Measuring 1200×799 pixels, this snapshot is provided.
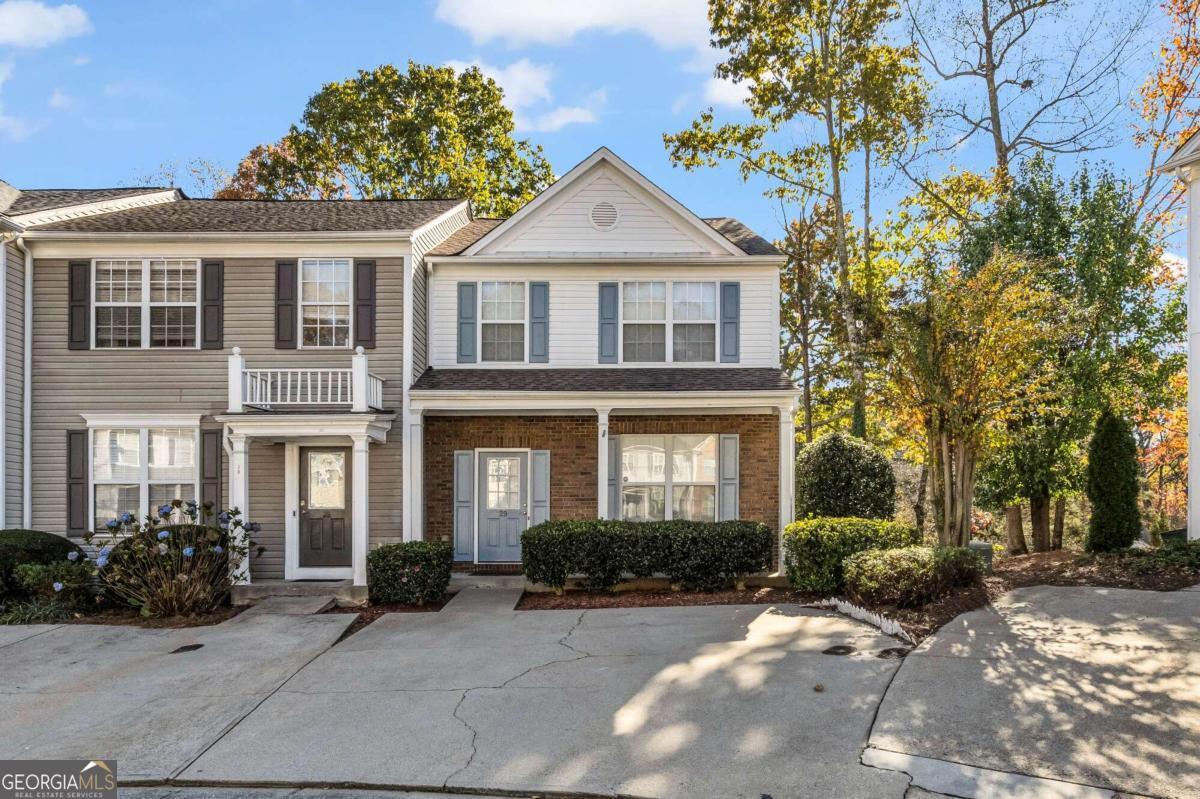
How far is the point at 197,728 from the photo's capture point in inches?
255

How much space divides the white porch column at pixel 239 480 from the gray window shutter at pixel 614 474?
585 cm

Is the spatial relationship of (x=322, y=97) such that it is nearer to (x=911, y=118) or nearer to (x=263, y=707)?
(x=911, y=118)

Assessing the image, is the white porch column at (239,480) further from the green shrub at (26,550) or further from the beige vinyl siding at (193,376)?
the green shrub at (26,550)

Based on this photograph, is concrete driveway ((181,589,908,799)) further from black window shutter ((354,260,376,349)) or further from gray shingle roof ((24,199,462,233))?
gray shingle roof ((24,199,462,233))

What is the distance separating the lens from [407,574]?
11.3 m

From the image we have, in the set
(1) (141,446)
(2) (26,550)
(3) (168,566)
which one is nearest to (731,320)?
(3) (168,566)

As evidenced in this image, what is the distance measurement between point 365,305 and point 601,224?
171 inches

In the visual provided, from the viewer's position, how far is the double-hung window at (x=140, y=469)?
12789 millimetres

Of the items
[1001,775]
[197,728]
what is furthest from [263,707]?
[1001,775]

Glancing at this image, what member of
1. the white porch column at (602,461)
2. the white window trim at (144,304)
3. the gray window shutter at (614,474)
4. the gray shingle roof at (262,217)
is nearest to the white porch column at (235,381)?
the white window trim at (144,304)

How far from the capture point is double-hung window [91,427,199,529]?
42.0ft

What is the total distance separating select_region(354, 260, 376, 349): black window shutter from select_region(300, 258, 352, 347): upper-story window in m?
0.19

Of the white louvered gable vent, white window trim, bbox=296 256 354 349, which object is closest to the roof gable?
the white louvered gable vent

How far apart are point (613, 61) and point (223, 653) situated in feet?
36.4
